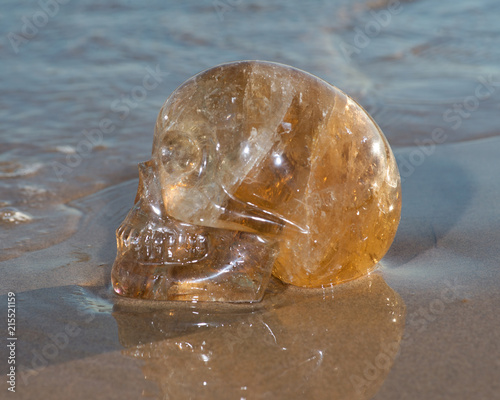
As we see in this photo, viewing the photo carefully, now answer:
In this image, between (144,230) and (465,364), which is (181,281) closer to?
(144,230)

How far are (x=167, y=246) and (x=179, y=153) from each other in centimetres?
31

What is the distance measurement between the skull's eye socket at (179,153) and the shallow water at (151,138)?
497 millimetres

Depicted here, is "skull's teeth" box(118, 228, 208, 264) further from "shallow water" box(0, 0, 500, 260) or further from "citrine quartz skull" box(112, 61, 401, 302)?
"shallow water" box(0, 0, 500, 260)

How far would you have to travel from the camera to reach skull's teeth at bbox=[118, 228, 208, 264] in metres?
2.02

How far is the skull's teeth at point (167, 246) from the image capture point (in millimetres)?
2023

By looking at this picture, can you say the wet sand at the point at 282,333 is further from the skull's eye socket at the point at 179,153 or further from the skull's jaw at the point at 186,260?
the skull's eye socket at the point at 179,153

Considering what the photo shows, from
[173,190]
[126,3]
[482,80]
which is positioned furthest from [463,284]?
[126,3]

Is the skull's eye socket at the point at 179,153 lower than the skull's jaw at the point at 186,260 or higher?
higher

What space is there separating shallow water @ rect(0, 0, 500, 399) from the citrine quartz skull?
173 millimetres

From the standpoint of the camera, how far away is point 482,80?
4.72 m

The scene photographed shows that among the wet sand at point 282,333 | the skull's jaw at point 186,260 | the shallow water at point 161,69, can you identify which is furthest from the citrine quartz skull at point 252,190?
the shallow water at point 161,69

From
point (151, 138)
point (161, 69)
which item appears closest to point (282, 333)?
point (151, 138)

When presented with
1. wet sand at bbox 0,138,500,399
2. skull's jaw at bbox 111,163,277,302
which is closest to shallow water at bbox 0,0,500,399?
wet sand at bbox 0,138,500,399

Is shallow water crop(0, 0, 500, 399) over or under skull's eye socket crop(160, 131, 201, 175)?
under
